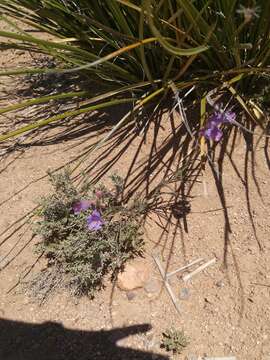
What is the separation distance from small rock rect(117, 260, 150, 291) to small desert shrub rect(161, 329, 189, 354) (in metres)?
0.19

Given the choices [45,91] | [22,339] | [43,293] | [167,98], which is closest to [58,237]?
[43,293]

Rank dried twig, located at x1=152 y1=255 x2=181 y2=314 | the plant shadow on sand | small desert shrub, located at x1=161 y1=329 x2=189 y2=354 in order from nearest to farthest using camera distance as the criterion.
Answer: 1. small desert shrub, located at x1=161 y1=329 x2=189 y2=354
2. dried twig, located at x1=152 y1=255 x2=181 y2=314
3. the plant shadow on sand

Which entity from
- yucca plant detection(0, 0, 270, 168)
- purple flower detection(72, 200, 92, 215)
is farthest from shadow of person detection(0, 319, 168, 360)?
yucca plant detection(0, 0, 270, 168)

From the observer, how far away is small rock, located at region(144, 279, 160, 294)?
146 centimetres

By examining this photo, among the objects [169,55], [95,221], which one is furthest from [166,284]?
[169,55]

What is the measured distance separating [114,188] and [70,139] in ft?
1.22

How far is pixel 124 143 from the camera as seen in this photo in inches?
72.3

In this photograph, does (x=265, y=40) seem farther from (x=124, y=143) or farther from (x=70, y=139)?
(x=70, y=139)

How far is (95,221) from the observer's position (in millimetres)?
1463

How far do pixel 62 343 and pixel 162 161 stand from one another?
27.7 inches

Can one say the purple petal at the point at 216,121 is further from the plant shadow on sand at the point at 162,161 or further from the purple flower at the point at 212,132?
the plant shadow on sand at the point at 162,161

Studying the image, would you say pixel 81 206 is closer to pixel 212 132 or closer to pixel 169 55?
pixel 212 132

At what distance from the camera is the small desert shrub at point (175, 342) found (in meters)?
1.31

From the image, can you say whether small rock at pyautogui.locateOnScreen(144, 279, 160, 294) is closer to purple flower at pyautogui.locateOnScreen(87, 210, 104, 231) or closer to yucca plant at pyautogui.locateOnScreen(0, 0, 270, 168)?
purple flower at pyautogui.locateOnScreen(87, 210, 104, 231)
